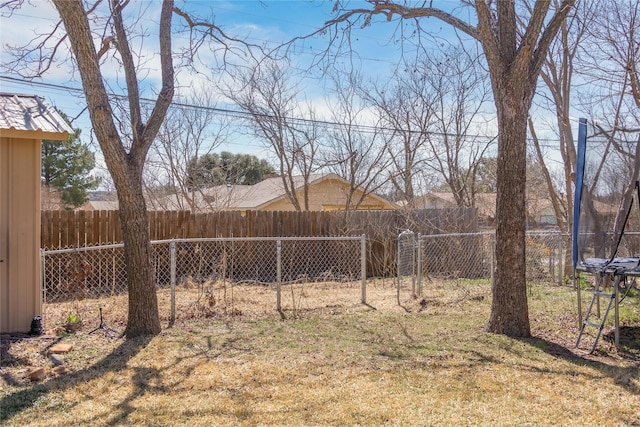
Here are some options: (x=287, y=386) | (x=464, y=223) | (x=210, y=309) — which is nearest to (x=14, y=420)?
(x=287, y=386)

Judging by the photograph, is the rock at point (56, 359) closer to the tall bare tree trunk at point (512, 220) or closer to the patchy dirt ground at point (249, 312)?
the patchy dirt ground at point (249, 312)

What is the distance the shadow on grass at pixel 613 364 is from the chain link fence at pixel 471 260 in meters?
4.06

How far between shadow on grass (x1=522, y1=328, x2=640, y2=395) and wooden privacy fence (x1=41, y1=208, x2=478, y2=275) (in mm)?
6122

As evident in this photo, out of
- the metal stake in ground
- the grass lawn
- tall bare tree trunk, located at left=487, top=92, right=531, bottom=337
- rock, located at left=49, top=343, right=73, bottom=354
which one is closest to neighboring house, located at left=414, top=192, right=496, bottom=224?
tall bare tree trunk, located at left=487, top=92, right=531, bottom=337

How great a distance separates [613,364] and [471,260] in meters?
7.21

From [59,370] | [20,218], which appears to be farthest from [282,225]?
[59,370]

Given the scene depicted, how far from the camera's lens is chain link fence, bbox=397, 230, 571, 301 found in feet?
33.6

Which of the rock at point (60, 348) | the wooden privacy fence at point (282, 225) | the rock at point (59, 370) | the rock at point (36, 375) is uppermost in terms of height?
the wooden privacy fence at point (282, 225)

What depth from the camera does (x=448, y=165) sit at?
15.6 metres

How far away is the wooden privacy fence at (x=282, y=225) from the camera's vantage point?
946 cm

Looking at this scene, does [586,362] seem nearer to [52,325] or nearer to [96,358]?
[96,358]

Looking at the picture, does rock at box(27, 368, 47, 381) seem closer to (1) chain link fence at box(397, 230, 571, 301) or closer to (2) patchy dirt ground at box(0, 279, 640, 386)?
(2) patchy dirt ground at box(0, 279, 640, 386)

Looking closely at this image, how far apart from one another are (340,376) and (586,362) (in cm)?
250

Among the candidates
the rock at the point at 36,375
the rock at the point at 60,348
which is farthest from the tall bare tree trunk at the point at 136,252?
the rock at the point at 36,375
